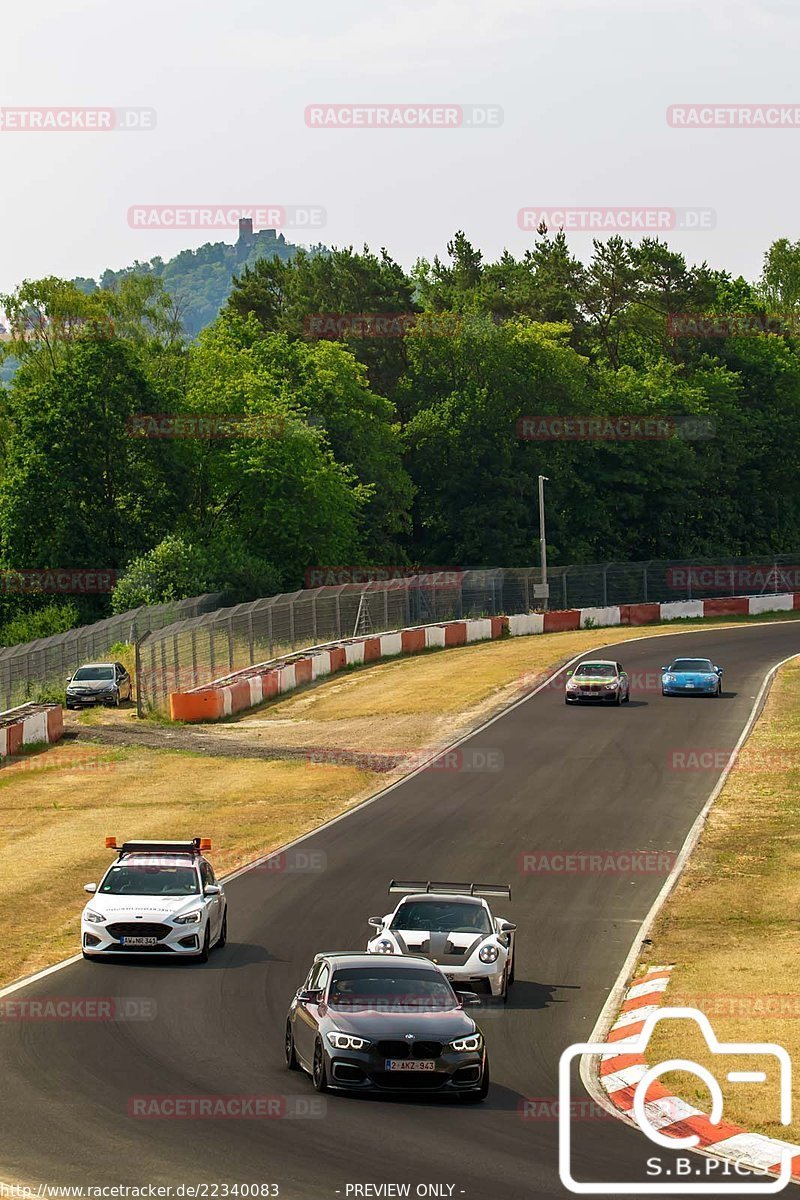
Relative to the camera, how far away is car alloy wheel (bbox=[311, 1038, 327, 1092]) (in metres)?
16.2

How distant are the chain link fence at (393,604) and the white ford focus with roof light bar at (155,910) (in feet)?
102

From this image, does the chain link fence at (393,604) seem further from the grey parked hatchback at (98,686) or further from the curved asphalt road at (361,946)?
the curved asphalt road at (361,946)

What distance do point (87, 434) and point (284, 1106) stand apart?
73.6 meters

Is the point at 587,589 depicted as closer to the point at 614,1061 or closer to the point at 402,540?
the point at 402,540

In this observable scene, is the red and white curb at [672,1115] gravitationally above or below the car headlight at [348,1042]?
below

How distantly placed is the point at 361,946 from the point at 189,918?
2.79m

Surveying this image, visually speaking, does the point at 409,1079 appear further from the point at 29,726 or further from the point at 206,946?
the point at 29,726

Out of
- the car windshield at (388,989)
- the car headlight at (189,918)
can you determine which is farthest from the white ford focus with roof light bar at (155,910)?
the car windshield at (388,989)

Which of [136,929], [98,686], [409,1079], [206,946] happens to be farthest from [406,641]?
[409,1079]

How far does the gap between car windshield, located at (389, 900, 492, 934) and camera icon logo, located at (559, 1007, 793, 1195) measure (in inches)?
115

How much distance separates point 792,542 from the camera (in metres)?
120

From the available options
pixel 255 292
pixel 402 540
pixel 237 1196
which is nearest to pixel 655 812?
Answer: pixel 237 1196

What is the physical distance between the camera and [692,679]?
183 ft

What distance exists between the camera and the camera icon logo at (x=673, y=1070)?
1337cm
